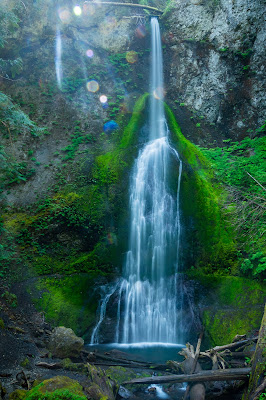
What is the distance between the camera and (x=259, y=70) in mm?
15000

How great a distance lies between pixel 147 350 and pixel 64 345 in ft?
10.3

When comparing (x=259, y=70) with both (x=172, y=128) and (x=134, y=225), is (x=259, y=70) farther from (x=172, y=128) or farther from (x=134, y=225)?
(x=134, y=225)

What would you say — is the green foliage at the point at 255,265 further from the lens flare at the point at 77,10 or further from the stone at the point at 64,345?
the lens flare at the point at 77,10

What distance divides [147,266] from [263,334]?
5.62 metres

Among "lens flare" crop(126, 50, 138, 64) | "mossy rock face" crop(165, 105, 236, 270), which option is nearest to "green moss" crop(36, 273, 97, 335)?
"mossy rock face" crop(165, 105, 236, 270)

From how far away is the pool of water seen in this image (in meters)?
8.46

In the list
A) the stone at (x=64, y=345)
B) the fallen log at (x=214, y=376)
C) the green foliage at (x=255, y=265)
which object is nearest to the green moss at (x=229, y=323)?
the green foliage at (x=255, y=265)

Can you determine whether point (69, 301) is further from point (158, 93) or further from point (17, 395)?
point (158, 93)

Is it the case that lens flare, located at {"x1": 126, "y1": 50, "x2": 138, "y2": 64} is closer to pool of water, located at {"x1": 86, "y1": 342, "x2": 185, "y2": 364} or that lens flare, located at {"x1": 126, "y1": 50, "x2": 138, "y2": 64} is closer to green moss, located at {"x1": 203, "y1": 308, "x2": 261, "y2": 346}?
green moss, located at {"x1": 203, "y1": 308, "x2": 261, "y2": 346}

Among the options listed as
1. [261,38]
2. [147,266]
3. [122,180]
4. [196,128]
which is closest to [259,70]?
[261,38]

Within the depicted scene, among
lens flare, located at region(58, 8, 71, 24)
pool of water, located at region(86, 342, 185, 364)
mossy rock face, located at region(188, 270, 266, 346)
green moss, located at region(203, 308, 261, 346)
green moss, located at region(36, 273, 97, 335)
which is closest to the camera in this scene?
green moss, located at region(203, 308, 261, 346)

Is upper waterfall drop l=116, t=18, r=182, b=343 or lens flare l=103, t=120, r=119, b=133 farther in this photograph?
lens flare l=103, t=120, r=119, b=133

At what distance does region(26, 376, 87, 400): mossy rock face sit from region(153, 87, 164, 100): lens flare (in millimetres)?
15775

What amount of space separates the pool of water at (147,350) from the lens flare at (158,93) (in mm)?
13951
